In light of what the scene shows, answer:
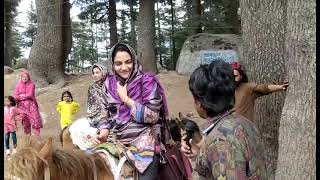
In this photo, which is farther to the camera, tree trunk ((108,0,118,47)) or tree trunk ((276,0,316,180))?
tree trunk ((108,0,118,47))

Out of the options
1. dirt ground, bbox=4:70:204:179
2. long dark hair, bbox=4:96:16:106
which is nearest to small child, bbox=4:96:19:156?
long dark hair, bbox=4:96:16:106

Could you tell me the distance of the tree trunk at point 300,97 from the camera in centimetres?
290

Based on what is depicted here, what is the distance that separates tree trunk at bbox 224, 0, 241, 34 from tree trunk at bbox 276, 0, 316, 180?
46.8 feet

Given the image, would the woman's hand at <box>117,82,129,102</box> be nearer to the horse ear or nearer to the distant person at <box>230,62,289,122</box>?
the horse ear

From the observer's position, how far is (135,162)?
11.9ft

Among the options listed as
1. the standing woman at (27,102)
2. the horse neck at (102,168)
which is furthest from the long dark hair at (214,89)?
the standing woman at (27,102)

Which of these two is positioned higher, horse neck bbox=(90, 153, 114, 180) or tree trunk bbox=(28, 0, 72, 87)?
tree trunk bbox=(28, 0, 72, 87)

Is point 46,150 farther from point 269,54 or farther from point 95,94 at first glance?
point 95,94

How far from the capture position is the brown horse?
2.79 m

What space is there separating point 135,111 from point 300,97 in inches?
46.8

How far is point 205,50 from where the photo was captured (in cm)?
1547

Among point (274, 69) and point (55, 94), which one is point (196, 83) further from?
point (55, 94)

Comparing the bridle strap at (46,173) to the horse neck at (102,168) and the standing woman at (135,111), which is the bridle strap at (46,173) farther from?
the standing woman at (135,111)
